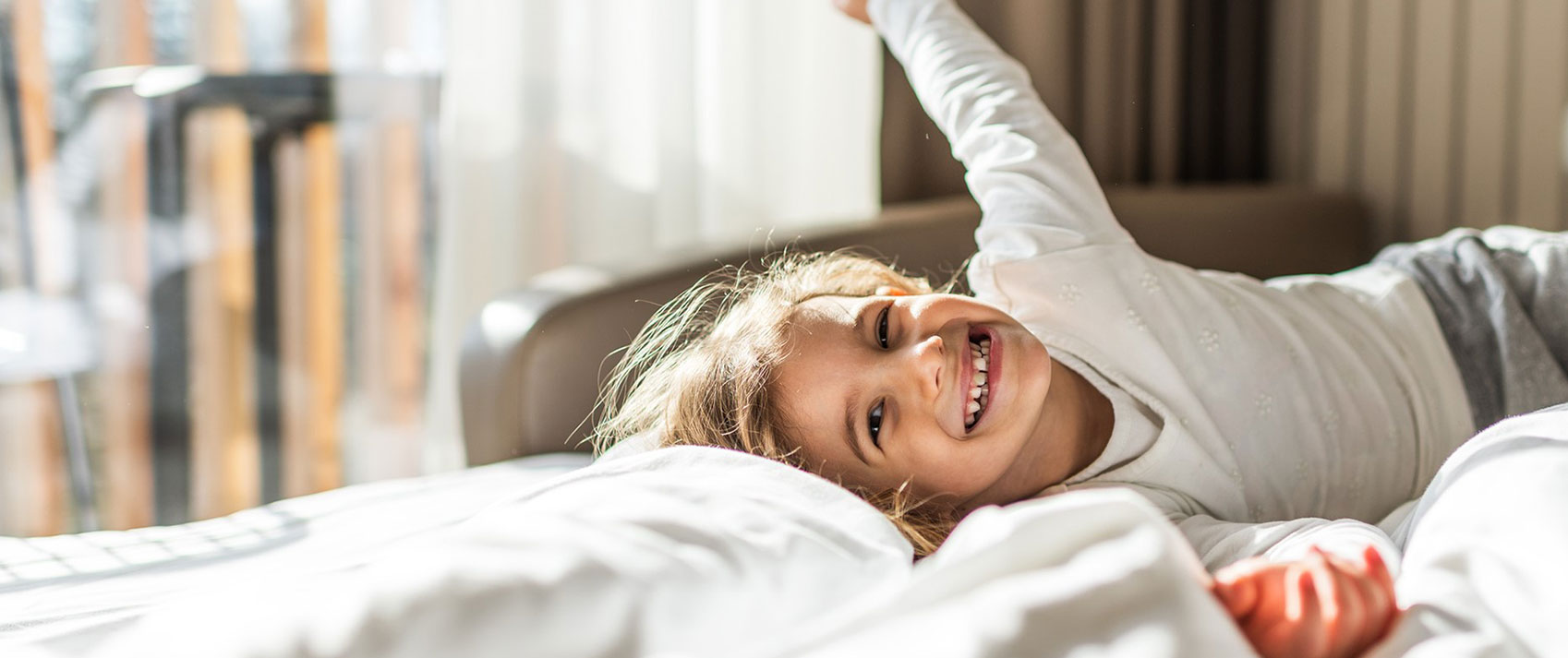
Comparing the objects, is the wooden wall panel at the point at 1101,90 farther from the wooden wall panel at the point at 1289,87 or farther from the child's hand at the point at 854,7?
the child's hand at the point at 854,7

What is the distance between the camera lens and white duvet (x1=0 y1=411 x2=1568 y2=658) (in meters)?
0.41

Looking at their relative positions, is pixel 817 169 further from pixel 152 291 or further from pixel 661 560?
pixel 661 560

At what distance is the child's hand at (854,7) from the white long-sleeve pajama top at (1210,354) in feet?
0.71

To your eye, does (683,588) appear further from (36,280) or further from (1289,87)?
(1289,87)

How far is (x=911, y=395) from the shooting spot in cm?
83

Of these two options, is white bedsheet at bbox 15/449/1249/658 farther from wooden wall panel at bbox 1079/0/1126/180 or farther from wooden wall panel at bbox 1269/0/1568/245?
wooden wall panel at bbox 1269/0/1568/245

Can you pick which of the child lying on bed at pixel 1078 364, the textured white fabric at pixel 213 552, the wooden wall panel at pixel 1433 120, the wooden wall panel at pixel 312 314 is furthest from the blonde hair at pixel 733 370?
the wooden wall panel at pixel 1433 120

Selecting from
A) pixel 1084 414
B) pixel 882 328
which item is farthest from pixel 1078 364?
pixel 882 328

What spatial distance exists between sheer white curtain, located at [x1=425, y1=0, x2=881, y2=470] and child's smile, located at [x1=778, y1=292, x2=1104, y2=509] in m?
0.73

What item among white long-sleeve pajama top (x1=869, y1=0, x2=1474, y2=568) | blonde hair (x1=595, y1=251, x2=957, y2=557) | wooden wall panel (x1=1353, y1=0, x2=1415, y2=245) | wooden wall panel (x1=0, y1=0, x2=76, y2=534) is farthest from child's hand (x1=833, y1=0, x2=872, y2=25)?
wooden wall panel (x1=1353, y1=0, x2=1415, y2=245)

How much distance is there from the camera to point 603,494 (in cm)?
55

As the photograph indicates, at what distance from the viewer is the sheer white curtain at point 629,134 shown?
163 cm

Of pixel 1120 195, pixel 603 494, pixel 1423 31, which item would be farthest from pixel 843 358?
pixel 1423 31

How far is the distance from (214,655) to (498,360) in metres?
0.69
